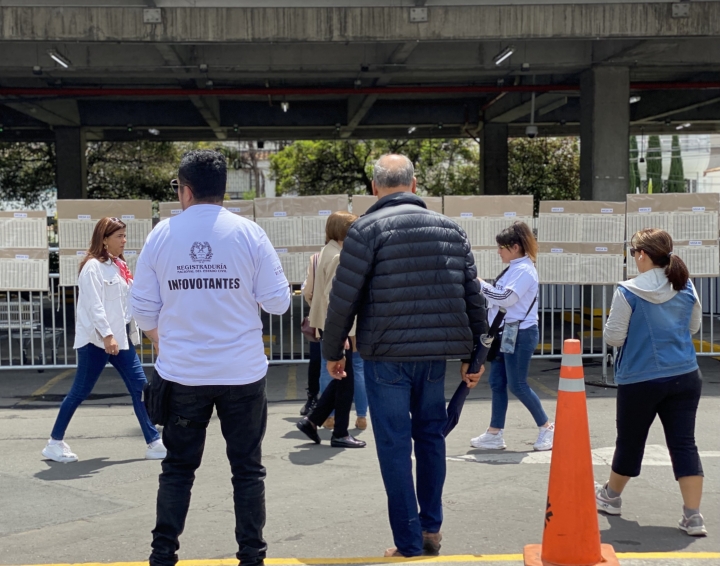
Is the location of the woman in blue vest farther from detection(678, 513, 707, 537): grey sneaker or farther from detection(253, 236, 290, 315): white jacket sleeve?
detection(253, 236, 290, 315): white jacket sleeve

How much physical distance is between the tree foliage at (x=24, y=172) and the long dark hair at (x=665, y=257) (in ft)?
96.2

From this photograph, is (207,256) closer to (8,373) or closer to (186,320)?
(186,320)

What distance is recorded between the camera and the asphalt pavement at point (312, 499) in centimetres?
454

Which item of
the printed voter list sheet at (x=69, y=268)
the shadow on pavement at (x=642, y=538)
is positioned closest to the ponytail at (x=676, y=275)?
the shadow on pavement at (x=642, y=538)

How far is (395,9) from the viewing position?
11.8 m

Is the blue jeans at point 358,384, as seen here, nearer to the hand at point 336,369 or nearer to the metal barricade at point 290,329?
the metal barricade at point 290,329

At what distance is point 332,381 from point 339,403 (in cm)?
24

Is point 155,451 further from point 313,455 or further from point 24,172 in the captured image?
point 24,172

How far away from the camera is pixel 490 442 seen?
6.85 metres

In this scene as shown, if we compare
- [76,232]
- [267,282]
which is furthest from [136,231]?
[267,282]

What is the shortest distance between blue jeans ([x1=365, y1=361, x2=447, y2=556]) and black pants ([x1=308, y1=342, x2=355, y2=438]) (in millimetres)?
2596

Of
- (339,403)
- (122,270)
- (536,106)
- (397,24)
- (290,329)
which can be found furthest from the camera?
(536,106)

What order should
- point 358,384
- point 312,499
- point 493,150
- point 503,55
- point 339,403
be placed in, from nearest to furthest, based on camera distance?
point 312,499
point 339,403
point 358,384
point 503,55
point 493,150

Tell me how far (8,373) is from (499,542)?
8.17 metres
